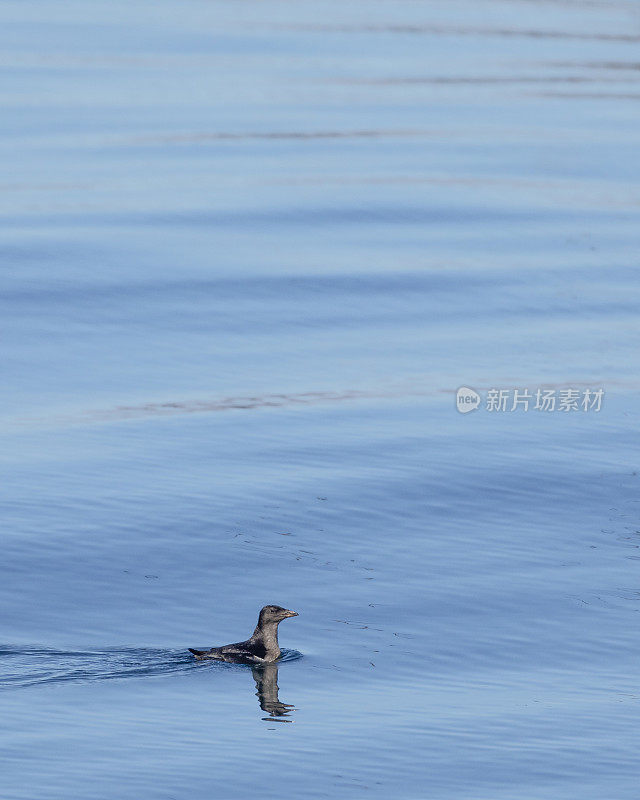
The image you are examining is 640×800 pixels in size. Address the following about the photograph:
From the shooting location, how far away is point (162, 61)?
2078 inches

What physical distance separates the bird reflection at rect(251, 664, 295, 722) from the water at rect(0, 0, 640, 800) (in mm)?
48

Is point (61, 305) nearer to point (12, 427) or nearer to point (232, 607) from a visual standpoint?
point (12, 427)

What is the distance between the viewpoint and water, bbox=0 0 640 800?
588 inches

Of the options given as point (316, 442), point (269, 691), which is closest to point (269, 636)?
point (269, 691)

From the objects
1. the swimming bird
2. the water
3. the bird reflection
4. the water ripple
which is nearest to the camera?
the water

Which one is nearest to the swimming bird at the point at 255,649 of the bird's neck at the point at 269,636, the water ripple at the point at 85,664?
the bird's neck at the point at 269,636

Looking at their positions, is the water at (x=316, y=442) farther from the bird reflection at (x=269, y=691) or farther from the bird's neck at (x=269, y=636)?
the bird's neck at (x=269, y=636)

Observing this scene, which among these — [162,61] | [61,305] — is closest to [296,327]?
[61,305]

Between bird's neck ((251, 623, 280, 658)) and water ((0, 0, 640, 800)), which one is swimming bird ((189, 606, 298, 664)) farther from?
water ((0, 0, 640, 800))

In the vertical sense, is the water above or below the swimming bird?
above

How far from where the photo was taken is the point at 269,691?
16.1 meters

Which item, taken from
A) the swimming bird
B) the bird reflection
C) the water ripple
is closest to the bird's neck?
the swimming bird

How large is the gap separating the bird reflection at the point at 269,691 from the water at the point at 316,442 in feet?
0.16

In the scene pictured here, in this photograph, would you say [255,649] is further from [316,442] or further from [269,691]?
[316,442]
